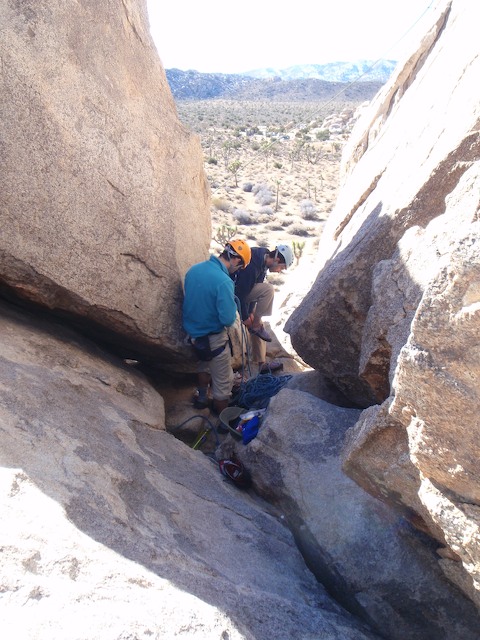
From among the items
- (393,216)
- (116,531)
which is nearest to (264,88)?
(393,216)

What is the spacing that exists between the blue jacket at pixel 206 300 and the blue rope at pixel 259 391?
87 cm

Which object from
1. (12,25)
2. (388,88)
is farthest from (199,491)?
(388,88)

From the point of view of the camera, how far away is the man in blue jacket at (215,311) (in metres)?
4.55

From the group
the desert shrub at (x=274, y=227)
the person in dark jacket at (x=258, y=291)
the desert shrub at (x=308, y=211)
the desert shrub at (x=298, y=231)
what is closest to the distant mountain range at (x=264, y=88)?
the desert shrub at (x=308, y=211)

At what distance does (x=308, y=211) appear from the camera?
17344 millimetres

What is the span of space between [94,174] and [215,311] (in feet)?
4.67

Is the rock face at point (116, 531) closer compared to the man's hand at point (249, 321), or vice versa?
the rock face at point (116, 531)

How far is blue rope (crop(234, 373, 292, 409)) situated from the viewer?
5.18 metres

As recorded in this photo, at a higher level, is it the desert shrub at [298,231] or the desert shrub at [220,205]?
the desert shrub at [298,231]

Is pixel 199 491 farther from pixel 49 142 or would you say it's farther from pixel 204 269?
pixel 49 142

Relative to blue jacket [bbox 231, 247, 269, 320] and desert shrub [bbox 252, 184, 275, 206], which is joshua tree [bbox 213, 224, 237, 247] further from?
blue jacket [bbox 231, 247, 269, 320]

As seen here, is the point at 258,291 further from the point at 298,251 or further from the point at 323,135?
the point at 323,135

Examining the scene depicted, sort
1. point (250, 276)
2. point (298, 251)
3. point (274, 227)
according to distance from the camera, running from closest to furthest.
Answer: point (250, 276)
point (298, 251)
point (274, 227)

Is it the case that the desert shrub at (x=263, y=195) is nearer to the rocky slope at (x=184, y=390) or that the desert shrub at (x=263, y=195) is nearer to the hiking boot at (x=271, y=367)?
the rocky slope at (x=184, y=390)
